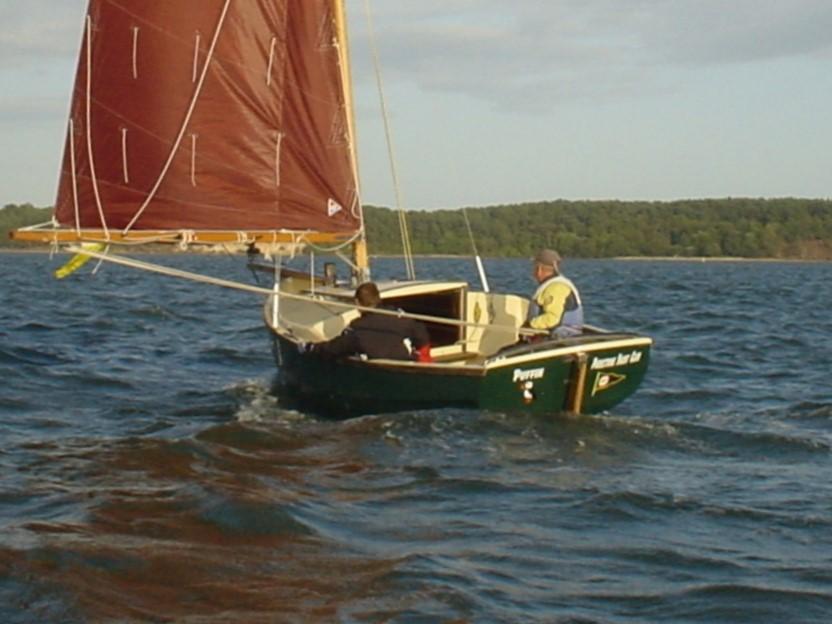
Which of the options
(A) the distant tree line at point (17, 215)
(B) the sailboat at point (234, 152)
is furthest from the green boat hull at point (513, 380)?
(A) the distant tree line at point (17, 215)

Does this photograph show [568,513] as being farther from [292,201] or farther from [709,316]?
[709,316]

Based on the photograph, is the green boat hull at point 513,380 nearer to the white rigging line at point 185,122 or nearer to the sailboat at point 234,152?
the sailboat at point 234,152

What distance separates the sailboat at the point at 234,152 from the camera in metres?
17.0

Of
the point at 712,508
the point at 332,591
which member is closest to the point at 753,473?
the point at 712,508

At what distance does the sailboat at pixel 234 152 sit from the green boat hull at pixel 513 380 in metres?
1.70

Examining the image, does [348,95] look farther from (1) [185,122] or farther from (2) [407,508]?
(2) [407,508]

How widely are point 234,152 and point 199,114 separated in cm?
62

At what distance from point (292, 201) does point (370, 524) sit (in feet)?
27.3

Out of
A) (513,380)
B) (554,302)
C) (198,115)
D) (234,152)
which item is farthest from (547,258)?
(198,115)

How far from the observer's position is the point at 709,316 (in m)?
35.9

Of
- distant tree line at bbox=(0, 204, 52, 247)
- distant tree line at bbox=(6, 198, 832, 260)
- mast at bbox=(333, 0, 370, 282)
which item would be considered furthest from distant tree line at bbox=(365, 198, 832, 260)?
mast at bbox=(333, 0, 370, 282)

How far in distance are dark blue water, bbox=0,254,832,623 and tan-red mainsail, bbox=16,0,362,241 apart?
234cm

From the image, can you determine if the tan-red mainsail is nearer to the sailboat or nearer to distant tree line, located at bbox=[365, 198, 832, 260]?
the sailboat

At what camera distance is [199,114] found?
57.0 ft
